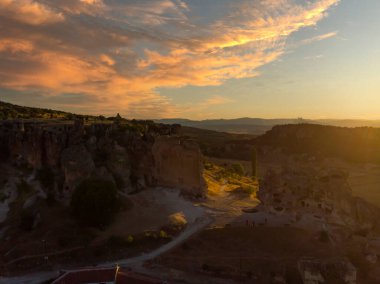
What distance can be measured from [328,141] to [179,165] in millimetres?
89103

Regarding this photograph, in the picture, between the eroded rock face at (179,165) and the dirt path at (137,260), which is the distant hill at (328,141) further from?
the dirt path at (137,260)

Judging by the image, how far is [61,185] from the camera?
182 ft

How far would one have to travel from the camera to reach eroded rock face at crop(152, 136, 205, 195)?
209 ft

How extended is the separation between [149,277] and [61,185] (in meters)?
23.5

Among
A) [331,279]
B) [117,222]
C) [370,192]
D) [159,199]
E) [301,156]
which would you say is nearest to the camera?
[331,279]

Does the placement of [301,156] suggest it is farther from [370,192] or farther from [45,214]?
[45,214]

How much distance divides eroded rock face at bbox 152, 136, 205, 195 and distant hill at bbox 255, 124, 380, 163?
71.4 metres

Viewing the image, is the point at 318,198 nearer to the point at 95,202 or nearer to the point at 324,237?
the point at 324,237

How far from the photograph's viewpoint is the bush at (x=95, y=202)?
157ft

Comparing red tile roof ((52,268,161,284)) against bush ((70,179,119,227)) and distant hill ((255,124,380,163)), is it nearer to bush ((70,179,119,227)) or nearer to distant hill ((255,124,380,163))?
bush ((70,179,119,227))

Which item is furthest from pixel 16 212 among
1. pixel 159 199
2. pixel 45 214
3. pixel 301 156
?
pixel 301 156

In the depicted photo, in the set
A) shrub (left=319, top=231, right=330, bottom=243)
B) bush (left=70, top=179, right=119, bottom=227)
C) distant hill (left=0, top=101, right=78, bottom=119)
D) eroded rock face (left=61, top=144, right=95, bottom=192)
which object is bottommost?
shrub (left=319, top=231, right=330, bottom=243)

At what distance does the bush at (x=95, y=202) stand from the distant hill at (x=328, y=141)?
8933 cm

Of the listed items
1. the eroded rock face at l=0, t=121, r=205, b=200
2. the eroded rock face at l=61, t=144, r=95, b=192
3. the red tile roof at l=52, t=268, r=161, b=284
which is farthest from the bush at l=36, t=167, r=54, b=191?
the red tile roof at l=52, t=268, r=161, b=284
